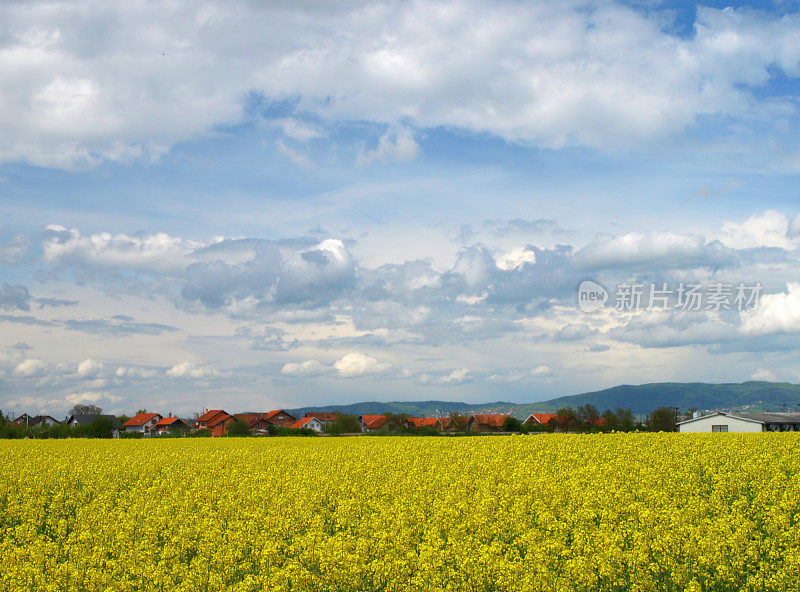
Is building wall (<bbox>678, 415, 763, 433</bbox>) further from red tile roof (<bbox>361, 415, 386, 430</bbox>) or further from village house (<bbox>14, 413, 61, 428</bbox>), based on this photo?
village house (<bbox>14, 413, 61, 428</bbox>)

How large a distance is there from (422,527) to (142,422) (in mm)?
153671

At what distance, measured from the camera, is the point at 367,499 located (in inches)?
754

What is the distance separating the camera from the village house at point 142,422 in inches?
6048

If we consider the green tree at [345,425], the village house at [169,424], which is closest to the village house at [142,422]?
the village house at [169,424]

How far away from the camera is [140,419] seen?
156 metres

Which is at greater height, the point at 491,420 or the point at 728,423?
the point at 728,423

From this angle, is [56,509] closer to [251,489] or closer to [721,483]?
[251,489]

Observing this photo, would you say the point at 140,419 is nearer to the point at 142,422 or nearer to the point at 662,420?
the point at 142,422

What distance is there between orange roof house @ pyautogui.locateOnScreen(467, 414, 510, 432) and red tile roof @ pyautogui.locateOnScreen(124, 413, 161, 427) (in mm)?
74672

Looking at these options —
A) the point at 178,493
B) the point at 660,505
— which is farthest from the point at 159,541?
the point at 660,505

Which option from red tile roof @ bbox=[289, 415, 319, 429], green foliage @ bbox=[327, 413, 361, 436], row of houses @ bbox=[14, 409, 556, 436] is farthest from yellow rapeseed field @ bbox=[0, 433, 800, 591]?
red tile roof @ bbox=[289, 415, 319, 429]

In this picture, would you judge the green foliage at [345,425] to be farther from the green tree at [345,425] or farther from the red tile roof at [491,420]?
the red tile roof at [491,420]

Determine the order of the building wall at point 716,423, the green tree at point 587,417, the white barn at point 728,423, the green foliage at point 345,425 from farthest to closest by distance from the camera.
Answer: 1. the green tree at point 587,417
2. the green foliage at point 345,425
3. the building wall at point 716,423
4. the white barn at point 728,423

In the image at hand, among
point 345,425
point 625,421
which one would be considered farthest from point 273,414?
point 625,421
